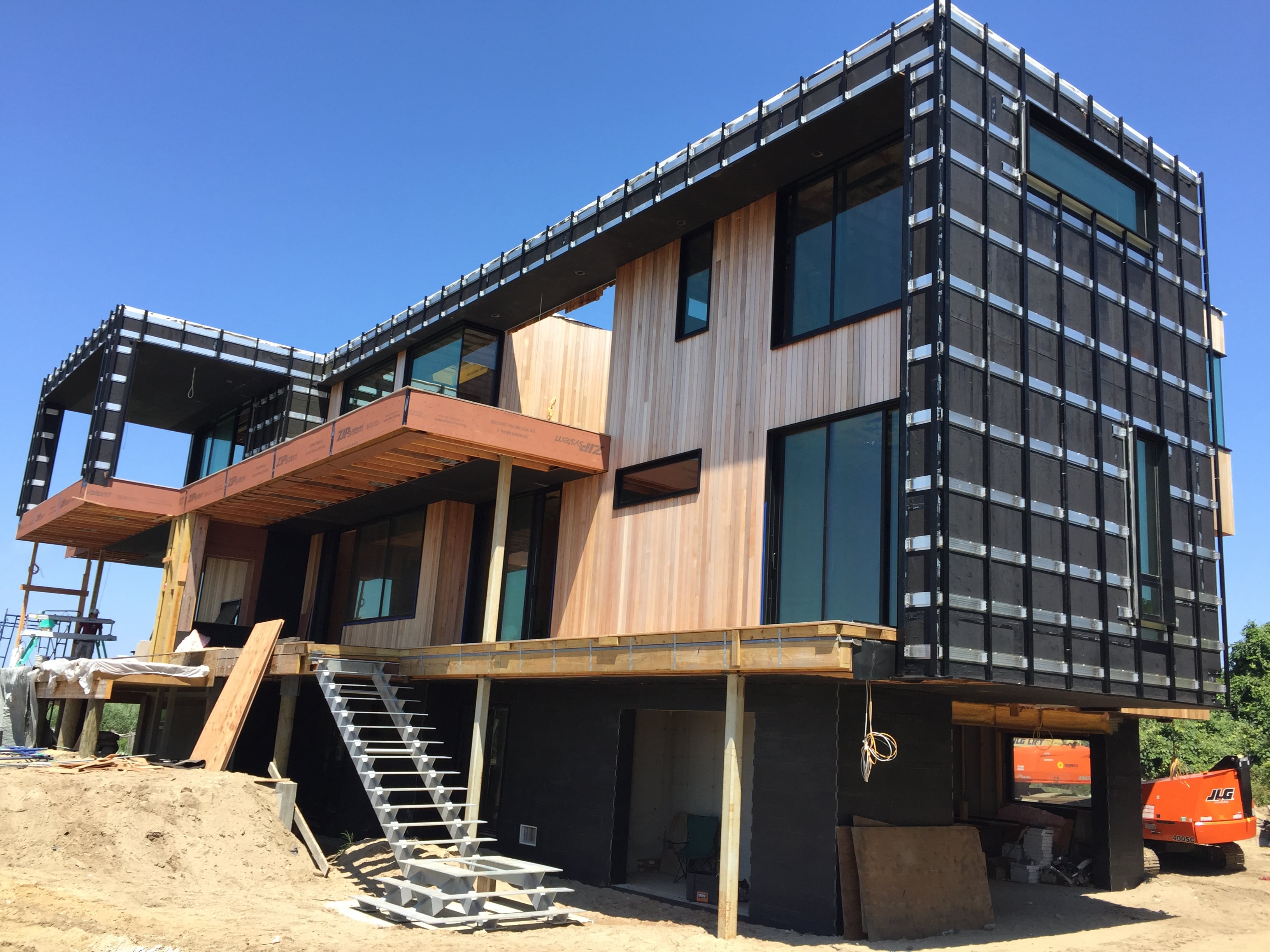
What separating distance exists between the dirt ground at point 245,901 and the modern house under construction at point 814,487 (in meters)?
1.29

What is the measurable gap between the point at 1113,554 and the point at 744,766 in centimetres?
560

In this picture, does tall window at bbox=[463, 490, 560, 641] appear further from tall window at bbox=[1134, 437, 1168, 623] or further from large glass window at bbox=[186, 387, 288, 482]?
tall window at bbox=[1134, 437, 1168, 623]

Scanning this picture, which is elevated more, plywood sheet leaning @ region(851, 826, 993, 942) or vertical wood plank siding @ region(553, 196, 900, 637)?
vertical wood plank siding @ region(553, 196, 900, 637)

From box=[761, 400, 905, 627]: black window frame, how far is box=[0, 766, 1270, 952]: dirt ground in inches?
135

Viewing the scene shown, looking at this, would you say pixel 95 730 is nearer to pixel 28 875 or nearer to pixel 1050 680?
pixel 28 875

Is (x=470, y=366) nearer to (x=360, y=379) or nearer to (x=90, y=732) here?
(x=360, y=379)

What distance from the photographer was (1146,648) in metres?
11.7

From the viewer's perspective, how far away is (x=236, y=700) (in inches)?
615

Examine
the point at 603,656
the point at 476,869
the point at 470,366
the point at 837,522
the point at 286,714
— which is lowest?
the point at 476,869

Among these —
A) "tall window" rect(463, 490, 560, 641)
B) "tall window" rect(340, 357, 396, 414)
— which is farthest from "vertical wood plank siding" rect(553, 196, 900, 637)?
"tall window" rect(340, 357, 396, 414)

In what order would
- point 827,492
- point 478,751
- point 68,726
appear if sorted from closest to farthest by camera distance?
point 827,492
point 478,751
point 68,726

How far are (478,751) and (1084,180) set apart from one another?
10.3 metres

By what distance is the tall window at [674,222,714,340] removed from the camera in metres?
14.1

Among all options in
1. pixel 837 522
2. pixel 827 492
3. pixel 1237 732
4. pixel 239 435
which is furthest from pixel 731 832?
pixel 1237 732
